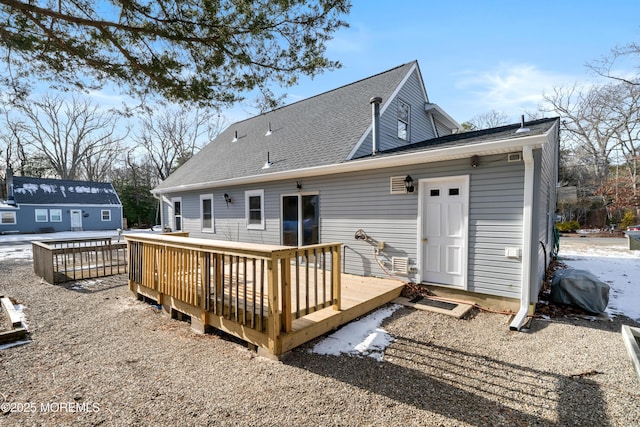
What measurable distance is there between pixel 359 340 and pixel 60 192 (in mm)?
29340

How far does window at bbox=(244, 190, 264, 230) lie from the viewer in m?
8.21

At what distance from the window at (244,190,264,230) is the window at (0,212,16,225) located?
932 inches

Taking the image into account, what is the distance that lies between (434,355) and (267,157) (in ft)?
22.7

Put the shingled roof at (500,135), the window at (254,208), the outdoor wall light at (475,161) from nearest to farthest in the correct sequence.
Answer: the shingled roof at (500,135) < the outdoor wall light at (475,161) < the window at (254,208)

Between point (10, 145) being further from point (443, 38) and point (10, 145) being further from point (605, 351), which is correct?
point (605, 351)

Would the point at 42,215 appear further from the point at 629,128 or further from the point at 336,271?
the point at 629,128

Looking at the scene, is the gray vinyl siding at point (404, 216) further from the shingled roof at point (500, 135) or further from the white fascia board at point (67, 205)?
the white fascia board at point (67, 205)

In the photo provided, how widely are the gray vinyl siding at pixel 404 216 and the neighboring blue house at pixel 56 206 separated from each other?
75.9 feet

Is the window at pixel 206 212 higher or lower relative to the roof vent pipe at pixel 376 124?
lower

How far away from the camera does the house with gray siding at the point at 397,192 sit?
4.58 meters

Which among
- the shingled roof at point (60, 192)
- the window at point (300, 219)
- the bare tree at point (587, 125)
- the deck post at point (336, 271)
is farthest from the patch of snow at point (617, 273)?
the shingled roof at point (60, 192)

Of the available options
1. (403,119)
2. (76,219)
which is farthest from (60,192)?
(403,119)

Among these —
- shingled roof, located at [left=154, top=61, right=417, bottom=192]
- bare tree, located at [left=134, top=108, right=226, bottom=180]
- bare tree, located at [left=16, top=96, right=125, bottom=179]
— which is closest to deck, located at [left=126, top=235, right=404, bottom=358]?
shingled roof, located at [left=154, top=61, right=417, bottom=192]

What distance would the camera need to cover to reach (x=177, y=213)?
466 inches
